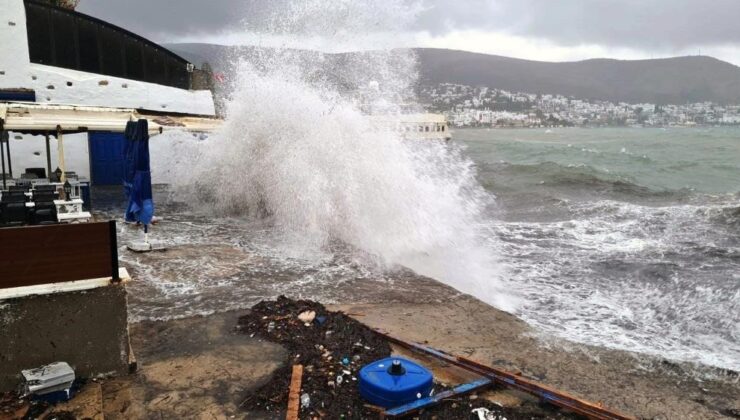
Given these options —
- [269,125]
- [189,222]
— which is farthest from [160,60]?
[189,222]

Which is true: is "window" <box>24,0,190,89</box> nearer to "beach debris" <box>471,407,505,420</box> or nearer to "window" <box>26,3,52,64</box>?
"window" <box>26,3,52,64</box>

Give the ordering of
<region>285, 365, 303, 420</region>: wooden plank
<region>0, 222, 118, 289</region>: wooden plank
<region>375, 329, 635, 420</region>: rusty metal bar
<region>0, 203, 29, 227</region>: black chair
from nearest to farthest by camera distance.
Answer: <region>0, 222, 118, 289</region>: wooden plank < <region>285, 365, 303, 420</region>: wooden plank < <region>375, 329, 635, 420</region>: rusty metal bar < <region>0, 203, 29, 227</region>: black chair

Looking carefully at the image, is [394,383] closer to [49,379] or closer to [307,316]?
[307,316]

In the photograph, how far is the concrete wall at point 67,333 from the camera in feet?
11.7

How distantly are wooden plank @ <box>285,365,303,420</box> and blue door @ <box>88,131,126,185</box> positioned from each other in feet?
45.4

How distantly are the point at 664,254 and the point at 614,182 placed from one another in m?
16.9

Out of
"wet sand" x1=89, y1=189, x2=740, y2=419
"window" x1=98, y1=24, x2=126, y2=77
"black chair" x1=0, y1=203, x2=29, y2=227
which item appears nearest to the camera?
"wet sand" x1=89, y1=189, x2=740, y2=419

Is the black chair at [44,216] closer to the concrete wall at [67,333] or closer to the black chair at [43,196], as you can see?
the concrete wall at [67,333]

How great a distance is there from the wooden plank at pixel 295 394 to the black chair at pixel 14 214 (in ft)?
9.48

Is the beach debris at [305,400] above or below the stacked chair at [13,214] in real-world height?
below

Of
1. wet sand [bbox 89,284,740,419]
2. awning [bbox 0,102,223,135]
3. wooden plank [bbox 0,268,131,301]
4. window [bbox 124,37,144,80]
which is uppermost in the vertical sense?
window [bbox 124,37,144,80]

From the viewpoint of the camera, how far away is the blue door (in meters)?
15.8

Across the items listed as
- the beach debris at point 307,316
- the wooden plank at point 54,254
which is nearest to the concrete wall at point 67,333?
the wooden plank at point 54,254

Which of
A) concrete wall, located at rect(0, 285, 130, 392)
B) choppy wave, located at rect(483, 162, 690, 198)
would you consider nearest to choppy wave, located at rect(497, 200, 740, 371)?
concrete wall, located at rect(0, 285, 130, 392)
